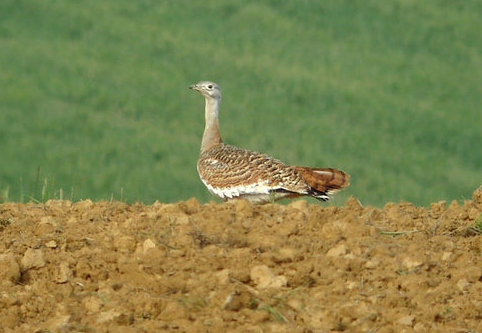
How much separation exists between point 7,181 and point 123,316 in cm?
747

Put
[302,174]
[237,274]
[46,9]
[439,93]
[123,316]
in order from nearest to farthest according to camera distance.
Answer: [123,316] → [237,274] → [302,174] → [439,93] → [46,9]

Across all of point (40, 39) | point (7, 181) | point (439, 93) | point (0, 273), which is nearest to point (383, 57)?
point (439, 93)

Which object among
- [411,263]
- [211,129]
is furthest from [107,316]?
[211,129]

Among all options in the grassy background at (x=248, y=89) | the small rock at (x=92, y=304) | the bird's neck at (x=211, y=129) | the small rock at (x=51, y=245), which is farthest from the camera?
the grassy background at (x=248, y=89)

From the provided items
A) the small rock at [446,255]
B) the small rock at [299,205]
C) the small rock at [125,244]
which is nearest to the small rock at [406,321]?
the small rock at [446,255]

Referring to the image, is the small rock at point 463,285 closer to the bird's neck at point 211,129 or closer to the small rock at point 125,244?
the small rock at point 125,244

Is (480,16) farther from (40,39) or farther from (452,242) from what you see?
(452,242)

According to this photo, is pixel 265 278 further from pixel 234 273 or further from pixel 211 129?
pixel 211 129

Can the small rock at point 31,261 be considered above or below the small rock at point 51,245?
above

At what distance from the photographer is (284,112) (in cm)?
1530

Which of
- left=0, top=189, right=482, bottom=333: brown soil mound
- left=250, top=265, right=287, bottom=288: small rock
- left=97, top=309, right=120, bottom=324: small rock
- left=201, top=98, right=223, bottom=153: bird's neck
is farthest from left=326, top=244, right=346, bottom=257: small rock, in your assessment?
left=201, top=98, right=223, bottom=153: bird's neck

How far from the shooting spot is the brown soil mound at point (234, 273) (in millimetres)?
4605

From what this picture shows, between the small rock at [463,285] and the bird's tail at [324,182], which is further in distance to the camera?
the bird's tail at [324,182]

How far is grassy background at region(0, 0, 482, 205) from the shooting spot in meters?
13.2
